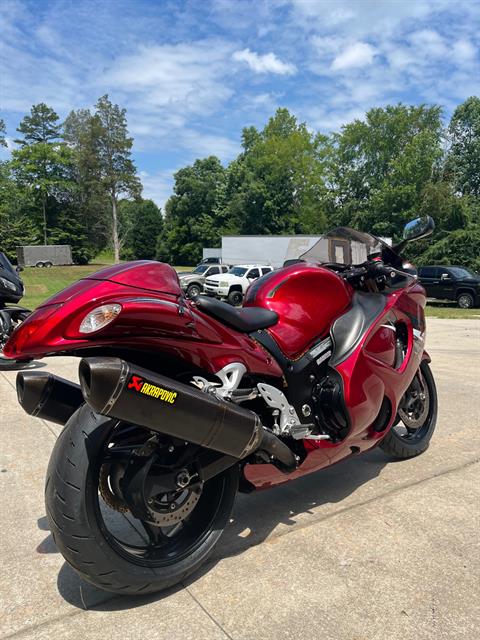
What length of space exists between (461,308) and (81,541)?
2023 centimetres

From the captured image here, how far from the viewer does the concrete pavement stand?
204 cm

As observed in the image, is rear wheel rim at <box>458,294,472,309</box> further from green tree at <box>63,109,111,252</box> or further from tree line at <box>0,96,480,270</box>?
green tree at <box>63,109,111,252</box>

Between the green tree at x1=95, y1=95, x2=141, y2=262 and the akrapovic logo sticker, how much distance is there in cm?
5561

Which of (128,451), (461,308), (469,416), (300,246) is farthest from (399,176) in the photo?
(128,451)

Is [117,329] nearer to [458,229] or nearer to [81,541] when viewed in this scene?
[81,541]

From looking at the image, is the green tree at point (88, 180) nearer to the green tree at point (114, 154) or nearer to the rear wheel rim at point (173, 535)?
the green tree at point (114, 154)

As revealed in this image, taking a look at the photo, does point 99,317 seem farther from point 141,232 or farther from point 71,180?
point 141,232

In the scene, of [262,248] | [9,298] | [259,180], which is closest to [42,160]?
[259,180]

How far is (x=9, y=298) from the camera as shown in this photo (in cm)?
671

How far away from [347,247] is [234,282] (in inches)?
835

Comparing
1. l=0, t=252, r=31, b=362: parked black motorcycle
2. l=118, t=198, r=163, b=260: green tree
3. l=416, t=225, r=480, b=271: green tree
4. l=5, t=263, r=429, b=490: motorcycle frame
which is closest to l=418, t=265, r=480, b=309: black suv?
l=416, t=225, r=480, b=271: green tree

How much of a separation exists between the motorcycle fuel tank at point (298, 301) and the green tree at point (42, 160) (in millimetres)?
57050

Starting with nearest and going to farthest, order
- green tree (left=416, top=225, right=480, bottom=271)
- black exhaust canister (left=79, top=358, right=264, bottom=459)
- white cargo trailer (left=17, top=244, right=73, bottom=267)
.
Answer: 1. black exhaust canister (left=79, top=358, right=264, bottom=459)
2. green tree (left=416, top=225, right=480, bottom=271)
3. white cargo trailer (left=17, top=244, right=73, bottom=267)

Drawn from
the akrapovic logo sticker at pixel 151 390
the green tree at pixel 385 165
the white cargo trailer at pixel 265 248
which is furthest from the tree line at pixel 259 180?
the akrapovic logo sticker at pixel 151 390
